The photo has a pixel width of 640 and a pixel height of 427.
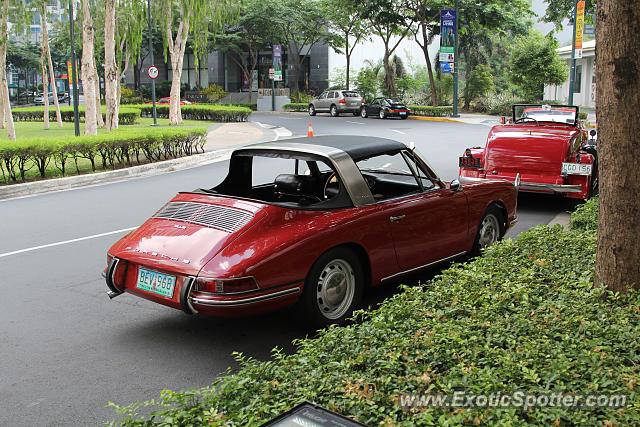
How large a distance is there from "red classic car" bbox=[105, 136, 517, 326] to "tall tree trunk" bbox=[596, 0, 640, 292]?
200cm

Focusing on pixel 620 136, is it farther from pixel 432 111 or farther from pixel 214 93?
pixel 214 93

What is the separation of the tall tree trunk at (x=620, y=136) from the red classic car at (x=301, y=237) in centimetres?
200

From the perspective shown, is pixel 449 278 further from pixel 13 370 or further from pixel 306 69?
pixel 306 69

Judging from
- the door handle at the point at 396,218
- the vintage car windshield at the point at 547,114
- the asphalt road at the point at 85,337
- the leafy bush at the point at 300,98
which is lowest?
the asphalt road at the point at 85,337

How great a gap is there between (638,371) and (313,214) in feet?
9.84

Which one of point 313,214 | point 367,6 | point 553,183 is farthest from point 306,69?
point 313,214

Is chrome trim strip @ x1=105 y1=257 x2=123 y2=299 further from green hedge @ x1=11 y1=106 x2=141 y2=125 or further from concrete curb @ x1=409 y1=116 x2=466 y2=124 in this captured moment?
green hedge @ x1=11 y1=106 x2=141 y2=125

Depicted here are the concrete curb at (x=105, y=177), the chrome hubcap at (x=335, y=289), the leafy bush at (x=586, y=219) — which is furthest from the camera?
the concrete curb at (x=105, y=177)

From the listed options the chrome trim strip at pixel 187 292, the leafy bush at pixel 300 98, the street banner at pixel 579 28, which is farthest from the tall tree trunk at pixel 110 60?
the leafy bush at pixel 300 98

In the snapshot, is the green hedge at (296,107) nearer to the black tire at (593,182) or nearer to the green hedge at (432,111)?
the green hedge at (432,111)

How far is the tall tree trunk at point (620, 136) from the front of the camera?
197 inches

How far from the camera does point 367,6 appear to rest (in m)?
46.7

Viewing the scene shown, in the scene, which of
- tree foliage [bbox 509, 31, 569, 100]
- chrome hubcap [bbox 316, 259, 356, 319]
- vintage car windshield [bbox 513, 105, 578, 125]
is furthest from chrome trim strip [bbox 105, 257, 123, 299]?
tree foliage [bbox 509, 31, 569, 100]

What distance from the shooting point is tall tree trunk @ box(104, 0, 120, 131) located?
24203 millimetres
